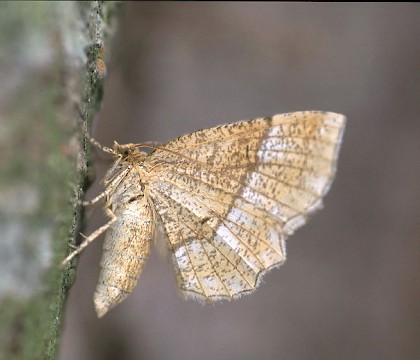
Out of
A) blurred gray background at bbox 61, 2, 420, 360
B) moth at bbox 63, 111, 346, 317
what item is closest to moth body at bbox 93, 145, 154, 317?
moth at bbox 63, 111, 346, 317

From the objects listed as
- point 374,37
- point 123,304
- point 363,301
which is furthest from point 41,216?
point 374,37

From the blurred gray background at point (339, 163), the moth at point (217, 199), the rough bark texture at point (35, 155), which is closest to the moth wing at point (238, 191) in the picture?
the moth at point (217, 199)

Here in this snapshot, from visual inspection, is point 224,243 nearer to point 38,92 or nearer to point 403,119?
point 38,92

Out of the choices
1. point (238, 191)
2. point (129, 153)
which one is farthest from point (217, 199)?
point (129, 153)

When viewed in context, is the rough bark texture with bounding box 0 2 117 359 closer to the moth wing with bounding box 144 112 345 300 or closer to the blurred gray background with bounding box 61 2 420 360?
the moth wing with bounding box 144 112 345 300

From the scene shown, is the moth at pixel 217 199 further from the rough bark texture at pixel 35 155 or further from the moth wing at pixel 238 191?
the rough bark texture at pixel 35 155

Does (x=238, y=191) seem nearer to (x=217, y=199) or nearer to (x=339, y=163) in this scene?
(x=217, y=199)

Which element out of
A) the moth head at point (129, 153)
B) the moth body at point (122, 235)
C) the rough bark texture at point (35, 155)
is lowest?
the rough bark texture at point (35, 155)
